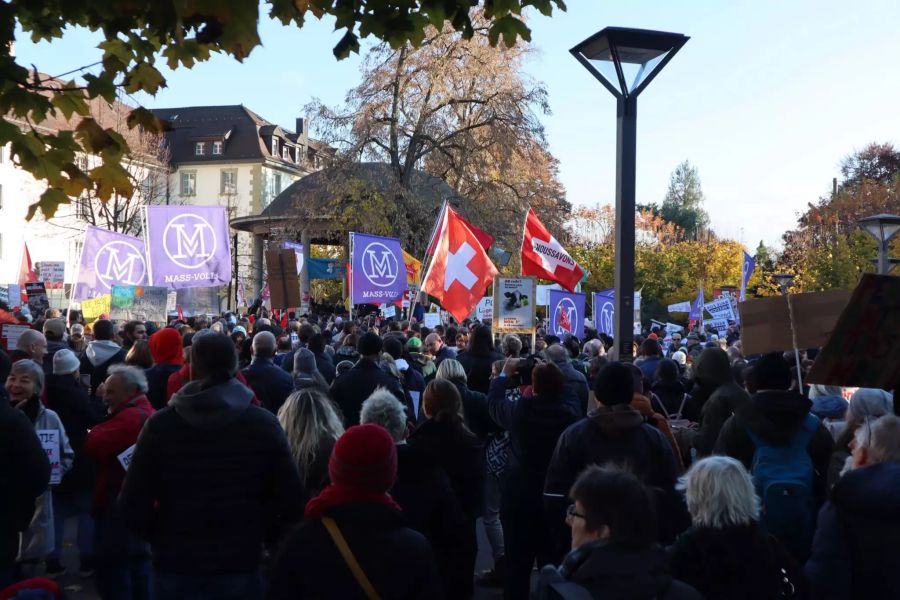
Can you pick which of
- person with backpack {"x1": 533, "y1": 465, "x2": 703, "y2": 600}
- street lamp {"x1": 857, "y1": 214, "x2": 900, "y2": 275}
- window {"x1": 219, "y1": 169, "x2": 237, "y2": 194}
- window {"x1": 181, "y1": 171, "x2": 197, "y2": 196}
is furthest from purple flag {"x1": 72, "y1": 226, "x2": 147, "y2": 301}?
window {"x1": 181, "y1": 171, "x2": 197, "y2": 196}

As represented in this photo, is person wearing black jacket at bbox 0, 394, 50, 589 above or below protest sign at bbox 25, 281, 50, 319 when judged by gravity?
below

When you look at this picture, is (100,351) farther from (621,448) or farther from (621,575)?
(621,575)

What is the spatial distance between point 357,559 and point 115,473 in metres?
2.82

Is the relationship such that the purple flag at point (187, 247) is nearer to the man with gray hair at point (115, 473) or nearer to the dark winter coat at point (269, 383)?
the dark winter coat at point (269, 383)

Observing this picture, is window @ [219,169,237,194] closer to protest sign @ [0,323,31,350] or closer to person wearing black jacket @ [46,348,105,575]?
protest sign @ [0,323,31,350]

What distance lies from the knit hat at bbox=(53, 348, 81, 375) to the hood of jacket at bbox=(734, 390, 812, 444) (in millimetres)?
4680

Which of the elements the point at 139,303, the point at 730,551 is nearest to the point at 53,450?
the point at 730,551

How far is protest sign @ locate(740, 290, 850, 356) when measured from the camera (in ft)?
22.2

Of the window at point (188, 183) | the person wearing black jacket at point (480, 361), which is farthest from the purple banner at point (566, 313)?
the window at point (188, 183)

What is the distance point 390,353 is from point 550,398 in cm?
370

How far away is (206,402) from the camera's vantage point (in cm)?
402

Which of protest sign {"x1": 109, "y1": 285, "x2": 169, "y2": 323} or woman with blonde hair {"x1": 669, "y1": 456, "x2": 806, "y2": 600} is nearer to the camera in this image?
woman with blonde hair {"x1": 669, "y1": 456, "x2": 806, "y2": 600}

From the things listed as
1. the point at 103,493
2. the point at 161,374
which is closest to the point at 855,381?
the point at 103,493

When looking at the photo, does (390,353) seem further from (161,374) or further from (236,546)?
(236,546)
